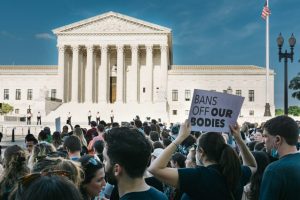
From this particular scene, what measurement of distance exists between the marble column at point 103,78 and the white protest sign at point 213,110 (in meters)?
63.0

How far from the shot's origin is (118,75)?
221ft

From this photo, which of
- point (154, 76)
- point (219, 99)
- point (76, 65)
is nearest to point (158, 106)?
point (154, 76)

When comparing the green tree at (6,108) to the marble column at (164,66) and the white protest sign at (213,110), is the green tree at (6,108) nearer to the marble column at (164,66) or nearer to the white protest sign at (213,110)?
the marble column at (164,66)

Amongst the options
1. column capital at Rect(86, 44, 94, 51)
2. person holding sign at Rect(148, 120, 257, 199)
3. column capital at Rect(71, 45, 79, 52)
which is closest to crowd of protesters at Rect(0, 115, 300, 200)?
person holding sign at Rect(148, 120, 257, 199)

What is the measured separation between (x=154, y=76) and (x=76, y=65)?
13.7 m

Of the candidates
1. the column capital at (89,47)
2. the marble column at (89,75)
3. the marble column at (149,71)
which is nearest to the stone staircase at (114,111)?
the marble column at (89,75)

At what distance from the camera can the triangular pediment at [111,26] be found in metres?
66.6

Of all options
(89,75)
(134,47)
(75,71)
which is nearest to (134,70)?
(134,47)

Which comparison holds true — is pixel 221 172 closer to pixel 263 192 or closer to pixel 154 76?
pixel 263 192

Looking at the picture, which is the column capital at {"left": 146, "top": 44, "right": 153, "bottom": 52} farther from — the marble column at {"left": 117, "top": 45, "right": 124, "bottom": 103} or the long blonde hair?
the long blonde hair

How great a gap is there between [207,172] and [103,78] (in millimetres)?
65755

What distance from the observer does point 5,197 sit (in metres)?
4.49

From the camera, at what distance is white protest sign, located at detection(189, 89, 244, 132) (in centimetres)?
474

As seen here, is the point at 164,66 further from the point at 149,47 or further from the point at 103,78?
the point at 103,78
